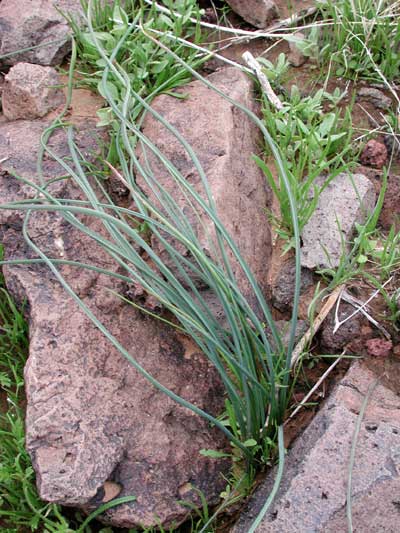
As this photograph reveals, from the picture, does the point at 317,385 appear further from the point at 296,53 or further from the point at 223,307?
the point at 296,53

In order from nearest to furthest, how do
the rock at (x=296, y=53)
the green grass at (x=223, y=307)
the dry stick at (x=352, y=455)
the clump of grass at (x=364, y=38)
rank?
the dry stick at (x=352, y=455), the green grass at (x=223, y=307), the clump of grass at (x=364, y=38), the rock at (x=296, y=53)

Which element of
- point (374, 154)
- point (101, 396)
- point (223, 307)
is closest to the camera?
point (223, 307)

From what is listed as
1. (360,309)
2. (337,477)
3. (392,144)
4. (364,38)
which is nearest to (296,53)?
(364,38)

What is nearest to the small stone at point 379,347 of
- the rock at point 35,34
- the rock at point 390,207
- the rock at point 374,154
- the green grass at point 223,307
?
the green grass at point 223,307

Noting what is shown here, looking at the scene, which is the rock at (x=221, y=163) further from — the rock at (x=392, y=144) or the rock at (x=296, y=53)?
the rock at (x=392, y=144)

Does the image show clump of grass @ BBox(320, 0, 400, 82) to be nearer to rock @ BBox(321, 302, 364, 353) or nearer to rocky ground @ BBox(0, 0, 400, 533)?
rocky ground @ BBox(0, 0, 400, 533)
